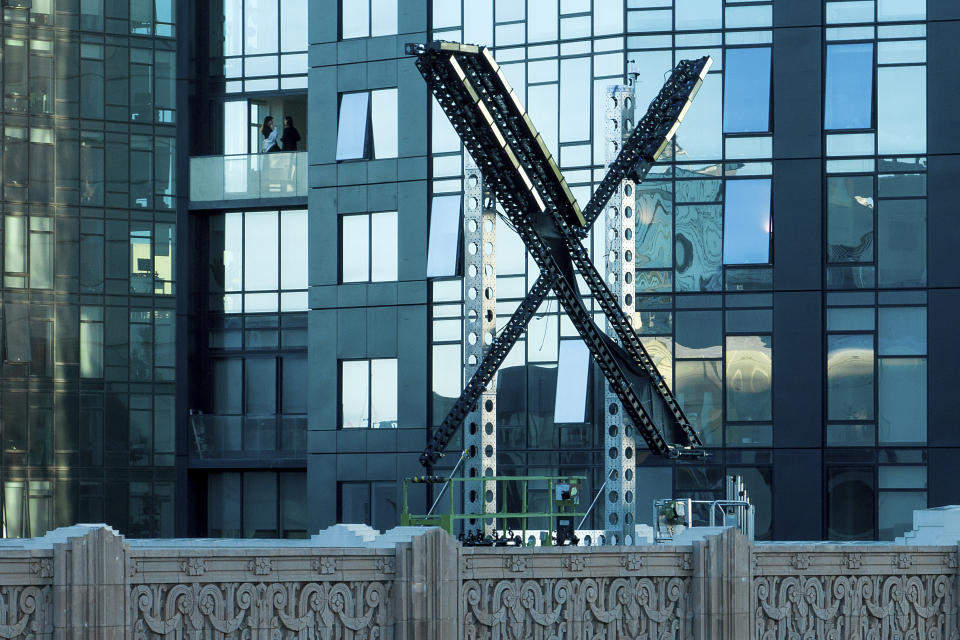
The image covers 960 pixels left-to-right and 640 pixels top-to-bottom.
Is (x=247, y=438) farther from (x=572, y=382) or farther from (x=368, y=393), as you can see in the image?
(x=572, y=382)

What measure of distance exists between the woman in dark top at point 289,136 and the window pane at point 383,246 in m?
6.69

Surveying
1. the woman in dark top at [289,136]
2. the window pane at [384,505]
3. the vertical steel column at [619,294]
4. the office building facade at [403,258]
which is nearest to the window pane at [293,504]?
the office building facade at [403,258]

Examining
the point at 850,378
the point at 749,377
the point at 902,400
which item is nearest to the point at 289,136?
the point at 749,377

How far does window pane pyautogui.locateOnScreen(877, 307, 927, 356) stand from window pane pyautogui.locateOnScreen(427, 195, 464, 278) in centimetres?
1212

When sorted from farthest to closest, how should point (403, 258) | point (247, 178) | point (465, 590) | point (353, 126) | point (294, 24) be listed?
point (247, 178) → point (294, 24) → point (353, 126) → point (403, 258) → point (465, 590)

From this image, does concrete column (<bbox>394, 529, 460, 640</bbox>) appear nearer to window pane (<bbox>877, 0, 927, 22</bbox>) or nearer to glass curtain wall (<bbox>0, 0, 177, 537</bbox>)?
window pane (<bbox>877, 0, 927, 22</bbox>)

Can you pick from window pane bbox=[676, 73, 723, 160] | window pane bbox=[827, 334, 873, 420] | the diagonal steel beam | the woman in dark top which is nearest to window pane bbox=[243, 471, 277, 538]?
the woman in dark top

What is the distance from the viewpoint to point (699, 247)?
147 ft

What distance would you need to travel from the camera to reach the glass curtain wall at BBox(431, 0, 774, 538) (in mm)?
44312

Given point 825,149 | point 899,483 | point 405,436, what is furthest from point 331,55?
point 899,483

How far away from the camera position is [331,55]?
167 feet

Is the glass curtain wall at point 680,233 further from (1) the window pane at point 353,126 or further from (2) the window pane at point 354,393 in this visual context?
(1) the window pane at point 353,126

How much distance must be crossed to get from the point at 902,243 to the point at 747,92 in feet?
19.3

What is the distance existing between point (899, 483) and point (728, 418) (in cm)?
478
